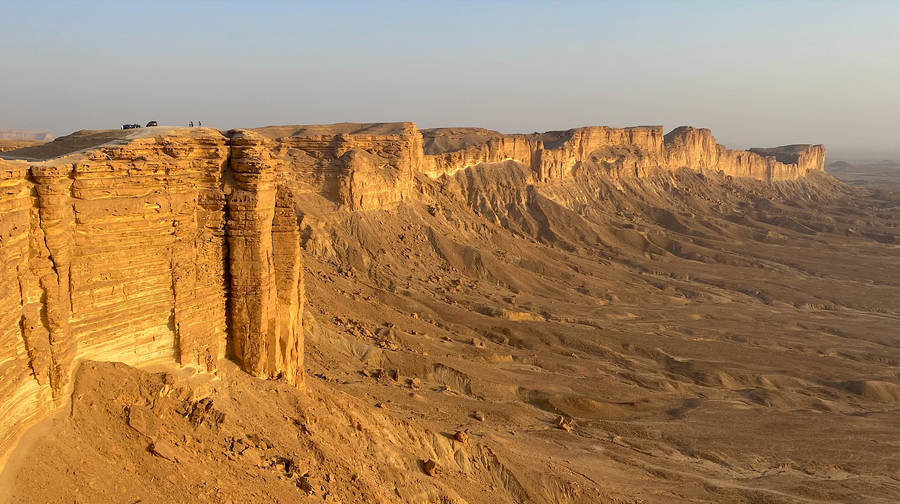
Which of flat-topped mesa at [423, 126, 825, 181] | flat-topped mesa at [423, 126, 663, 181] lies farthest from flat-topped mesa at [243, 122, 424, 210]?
flat-topped mesa at [423, 126, 825, 181]

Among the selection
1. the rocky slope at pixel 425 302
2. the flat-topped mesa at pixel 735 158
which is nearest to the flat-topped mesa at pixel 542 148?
the rocky slope at pixel 425 302

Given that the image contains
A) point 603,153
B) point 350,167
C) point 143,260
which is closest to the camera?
point 143,260

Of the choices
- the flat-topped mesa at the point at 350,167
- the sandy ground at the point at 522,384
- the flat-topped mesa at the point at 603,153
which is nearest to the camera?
the sandy ground at the point at 522,384

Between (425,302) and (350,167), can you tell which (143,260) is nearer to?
(425,302)

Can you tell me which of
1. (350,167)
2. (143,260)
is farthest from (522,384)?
(143,260)

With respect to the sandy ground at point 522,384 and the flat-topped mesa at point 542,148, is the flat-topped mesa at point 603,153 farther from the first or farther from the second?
the sandy ground at point 522,384

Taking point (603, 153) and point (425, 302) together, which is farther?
point (603, 153)

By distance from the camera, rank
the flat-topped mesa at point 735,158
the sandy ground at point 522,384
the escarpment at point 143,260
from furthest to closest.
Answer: the flat-topped mesa at point 735,158, the sandy ground at point 522,384, the escarpment at point 143,260

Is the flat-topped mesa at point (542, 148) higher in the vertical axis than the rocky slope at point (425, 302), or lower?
higher
